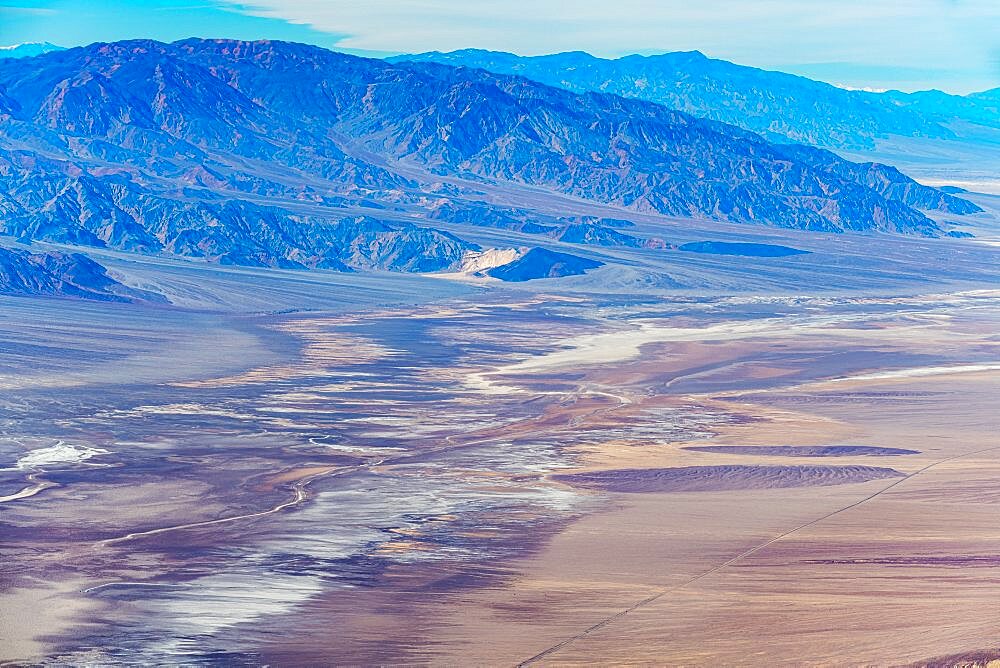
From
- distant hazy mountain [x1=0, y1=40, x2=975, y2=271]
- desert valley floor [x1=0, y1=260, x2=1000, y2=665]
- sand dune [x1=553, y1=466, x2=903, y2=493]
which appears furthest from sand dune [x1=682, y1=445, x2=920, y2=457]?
distant hazy mountain [x1=0, y1=40, x2=975, y2=271]

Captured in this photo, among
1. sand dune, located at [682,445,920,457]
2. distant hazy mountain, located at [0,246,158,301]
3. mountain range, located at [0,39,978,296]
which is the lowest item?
sand dune, located at [682,445,920,457]

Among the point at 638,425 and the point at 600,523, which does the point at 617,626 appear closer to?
the point at 600,523

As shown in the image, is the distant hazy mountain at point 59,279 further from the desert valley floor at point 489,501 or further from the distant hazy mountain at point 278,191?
the distant hazy mountain at point 278,191

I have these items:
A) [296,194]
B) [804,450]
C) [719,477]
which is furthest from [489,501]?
[296,194]

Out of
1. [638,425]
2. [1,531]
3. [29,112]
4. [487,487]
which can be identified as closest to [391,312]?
[638,425]

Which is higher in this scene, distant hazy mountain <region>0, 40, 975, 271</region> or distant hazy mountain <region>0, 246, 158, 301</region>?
distant hazy mountain <region>0, 40, 975, 271</region>

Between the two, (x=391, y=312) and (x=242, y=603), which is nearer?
(x=242, y=603)

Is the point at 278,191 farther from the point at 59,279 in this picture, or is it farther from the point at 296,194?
the point at 59,279

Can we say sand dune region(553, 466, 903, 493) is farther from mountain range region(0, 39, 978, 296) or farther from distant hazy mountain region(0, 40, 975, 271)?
distant hazy mountain region(0, 40, 975, 271)
